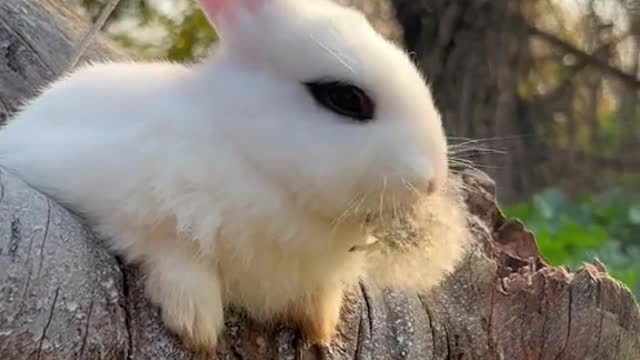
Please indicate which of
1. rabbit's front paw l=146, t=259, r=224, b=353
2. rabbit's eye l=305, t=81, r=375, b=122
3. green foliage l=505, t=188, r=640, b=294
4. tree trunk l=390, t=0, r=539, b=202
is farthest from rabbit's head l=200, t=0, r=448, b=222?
tree trunk l=390, t=0, r=539, b=202

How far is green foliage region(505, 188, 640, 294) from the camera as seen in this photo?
10.9 ft

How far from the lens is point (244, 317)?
1.40 m

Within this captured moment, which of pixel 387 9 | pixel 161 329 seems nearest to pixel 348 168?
pixel 161 329

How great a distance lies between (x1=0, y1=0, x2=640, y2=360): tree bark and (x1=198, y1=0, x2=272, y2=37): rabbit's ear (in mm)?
315

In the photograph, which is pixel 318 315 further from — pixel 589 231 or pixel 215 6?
pixel 589 231

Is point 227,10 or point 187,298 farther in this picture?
point 227,10

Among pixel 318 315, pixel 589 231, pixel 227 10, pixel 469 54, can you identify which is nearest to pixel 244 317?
pixel 318 315

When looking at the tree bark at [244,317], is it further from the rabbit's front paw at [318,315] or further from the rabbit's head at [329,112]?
Result: the rabbit's head at [329,112]

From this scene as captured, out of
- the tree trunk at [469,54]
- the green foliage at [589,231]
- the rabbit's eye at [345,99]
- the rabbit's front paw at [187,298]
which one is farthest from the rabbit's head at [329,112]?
the tree trunk at [469,54]

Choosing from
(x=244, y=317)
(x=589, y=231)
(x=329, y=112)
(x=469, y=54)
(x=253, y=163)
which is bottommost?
(x=244, y=317)

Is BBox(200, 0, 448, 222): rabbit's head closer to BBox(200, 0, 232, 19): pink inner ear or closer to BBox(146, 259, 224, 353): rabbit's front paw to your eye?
BBox(200, 0, 232, 19): pink inner ear

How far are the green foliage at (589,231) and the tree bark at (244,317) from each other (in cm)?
125

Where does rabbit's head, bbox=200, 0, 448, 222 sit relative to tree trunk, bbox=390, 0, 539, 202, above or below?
below

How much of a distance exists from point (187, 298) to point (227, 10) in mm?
381
